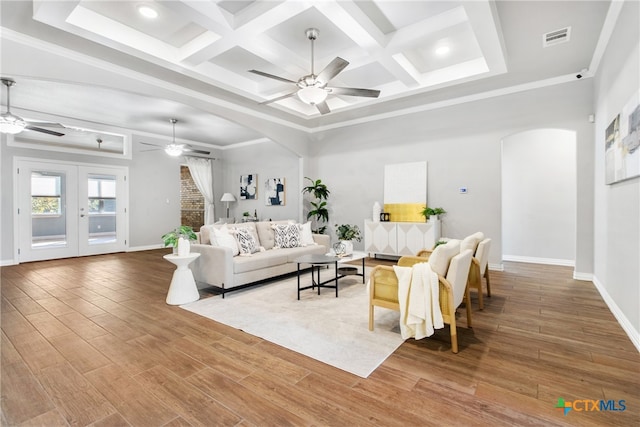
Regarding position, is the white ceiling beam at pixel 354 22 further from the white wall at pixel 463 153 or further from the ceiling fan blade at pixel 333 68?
the white wall at pixel 463 153

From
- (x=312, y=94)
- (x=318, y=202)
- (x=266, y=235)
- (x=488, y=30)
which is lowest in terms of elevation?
(x=266, y=235)

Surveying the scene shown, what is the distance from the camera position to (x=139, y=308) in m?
3.53

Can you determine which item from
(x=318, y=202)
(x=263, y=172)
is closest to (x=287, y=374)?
(x=318, y=202)

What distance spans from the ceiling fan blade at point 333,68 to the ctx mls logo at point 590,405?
10.6 feet

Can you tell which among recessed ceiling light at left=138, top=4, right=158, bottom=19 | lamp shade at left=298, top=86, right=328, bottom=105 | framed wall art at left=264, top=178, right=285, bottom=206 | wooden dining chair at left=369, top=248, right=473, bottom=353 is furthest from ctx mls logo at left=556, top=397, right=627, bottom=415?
framed wall art at left=264, top=178, right=285, bottom=206

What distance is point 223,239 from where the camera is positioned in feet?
14.0

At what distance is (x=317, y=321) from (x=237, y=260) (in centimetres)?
158

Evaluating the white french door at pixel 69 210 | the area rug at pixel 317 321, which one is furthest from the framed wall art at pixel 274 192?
the area rug at pixel 317 321

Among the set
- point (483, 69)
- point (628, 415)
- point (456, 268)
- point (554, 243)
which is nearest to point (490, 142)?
point (483, 69)

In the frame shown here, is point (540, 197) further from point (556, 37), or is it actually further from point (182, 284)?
point (182, 284)

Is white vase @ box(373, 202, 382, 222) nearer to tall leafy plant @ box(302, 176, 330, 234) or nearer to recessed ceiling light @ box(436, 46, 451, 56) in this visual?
tall leafy plant @ box(302, 176, 330, 234)

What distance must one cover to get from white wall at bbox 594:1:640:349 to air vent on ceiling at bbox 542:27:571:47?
1.44ft

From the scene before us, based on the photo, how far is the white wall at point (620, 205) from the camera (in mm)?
2590

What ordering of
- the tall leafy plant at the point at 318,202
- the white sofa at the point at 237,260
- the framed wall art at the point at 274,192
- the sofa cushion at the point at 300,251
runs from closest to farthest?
1. the white sofa at the point at 237,260
2. the sofa cushion at the point at 300,251
3. the tall leafy plant at the point at 318,202
4. the framed wall art at the point at 274,192
